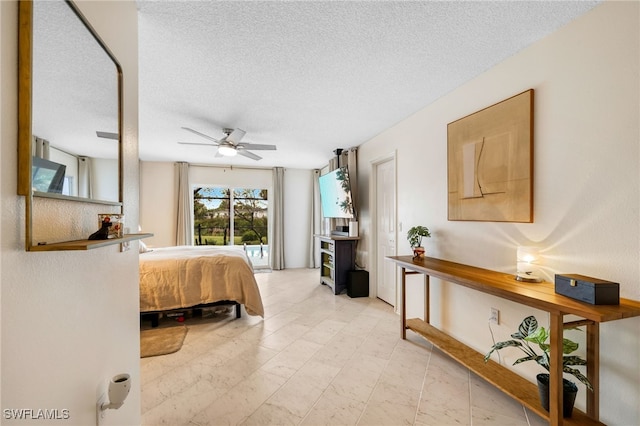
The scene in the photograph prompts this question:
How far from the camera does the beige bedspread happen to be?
3.10m

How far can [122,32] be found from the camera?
4.56ft

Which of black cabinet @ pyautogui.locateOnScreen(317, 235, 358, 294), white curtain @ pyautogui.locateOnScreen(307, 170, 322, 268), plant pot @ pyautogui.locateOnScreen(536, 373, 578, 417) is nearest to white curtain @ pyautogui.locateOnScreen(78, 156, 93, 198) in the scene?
plant pot @ pyautogui.locateOnScreen(536, 373, 578, 417)

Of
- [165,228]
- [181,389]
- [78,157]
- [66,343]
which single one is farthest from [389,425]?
[165,228]

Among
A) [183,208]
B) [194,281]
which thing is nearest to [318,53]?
[194,281]

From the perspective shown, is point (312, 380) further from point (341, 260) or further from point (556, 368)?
point (341, 260)

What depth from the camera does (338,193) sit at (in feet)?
15.3

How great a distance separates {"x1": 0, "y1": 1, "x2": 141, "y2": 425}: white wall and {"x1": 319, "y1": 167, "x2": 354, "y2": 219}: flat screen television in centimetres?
326

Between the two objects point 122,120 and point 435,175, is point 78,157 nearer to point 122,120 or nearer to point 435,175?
point 122,120

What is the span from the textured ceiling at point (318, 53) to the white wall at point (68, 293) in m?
0.50

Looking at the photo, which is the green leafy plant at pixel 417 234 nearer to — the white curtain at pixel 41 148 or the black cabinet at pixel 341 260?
the black cabinet at pixel 341 260

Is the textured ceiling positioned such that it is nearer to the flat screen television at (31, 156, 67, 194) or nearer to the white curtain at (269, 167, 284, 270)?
the flat screen television at (31, 156, 67, 194)

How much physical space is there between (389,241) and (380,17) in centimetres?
285

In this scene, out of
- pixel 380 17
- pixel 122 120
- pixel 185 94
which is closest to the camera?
pixel 122 120

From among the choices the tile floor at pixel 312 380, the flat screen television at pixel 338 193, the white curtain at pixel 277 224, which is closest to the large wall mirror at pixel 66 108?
the tile floor at pixel 312 380
